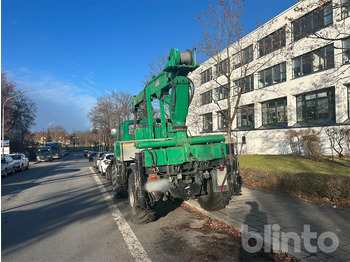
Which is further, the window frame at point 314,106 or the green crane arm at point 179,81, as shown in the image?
the window frame at point 314,106

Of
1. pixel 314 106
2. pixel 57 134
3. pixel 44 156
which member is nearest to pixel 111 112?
pixel 44 156

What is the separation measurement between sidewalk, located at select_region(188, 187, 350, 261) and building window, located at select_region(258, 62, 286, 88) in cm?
2128

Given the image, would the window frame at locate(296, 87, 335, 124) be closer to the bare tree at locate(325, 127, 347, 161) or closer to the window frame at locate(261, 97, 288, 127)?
the window frame at locate(261, 97, 288, 127)

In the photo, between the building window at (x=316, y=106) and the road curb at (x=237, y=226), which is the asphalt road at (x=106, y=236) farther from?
the building window at (x=316, y=106)

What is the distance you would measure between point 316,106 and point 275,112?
4.96 meters

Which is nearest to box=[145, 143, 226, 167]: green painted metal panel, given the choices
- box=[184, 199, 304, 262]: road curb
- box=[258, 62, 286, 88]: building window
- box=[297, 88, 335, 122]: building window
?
box=[184, 199, 304, 262]: road curb

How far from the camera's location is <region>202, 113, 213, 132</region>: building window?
40662 mm

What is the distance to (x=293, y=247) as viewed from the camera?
14.4 ft

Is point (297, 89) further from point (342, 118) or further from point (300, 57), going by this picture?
point (342, 118)

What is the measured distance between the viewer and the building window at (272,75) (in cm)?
2663

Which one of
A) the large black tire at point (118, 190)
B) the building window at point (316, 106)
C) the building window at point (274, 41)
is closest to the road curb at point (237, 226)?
the large black tire at point (118, 190)

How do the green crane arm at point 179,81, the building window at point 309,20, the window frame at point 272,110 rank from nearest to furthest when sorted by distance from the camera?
the green crane arm at point 179,81
the building window at point 309,20
the window frame at point 272,110

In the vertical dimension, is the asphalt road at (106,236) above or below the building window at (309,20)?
below

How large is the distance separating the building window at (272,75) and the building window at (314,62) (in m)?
1.66
